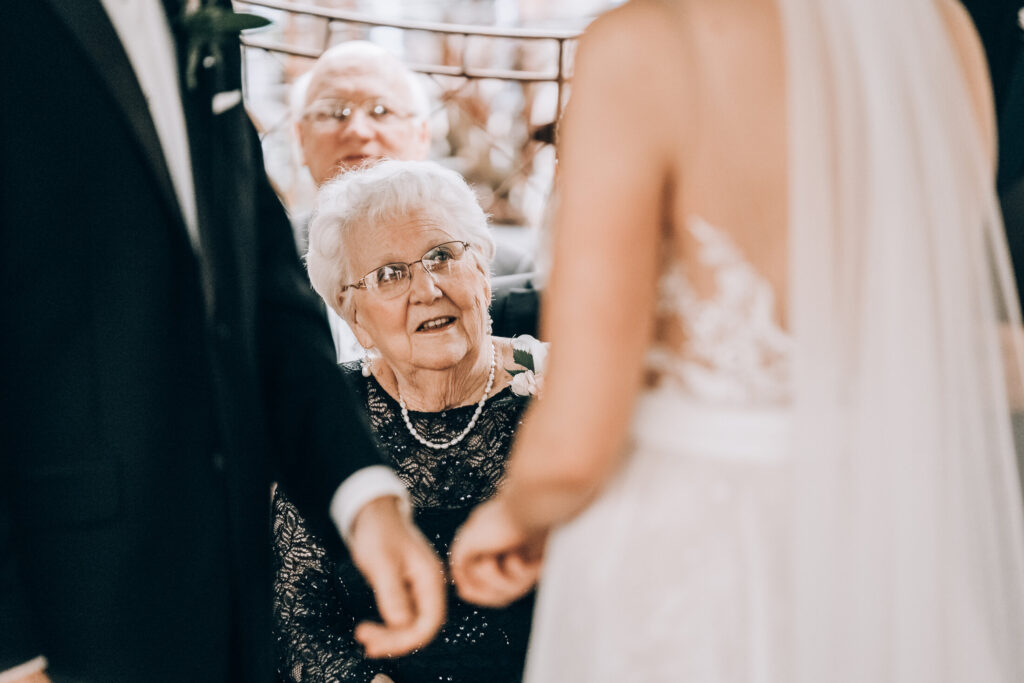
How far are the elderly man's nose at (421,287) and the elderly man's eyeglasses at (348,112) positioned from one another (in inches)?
30.5

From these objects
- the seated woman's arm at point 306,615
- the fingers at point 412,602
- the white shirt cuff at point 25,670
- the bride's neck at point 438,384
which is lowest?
the seated woman's arm at point 306,615

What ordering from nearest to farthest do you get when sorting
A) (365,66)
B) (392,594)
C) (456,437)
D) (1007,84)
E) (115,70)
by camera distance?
(115,70) → (392,594) → (1007,84) → (456,437) → (365,66)

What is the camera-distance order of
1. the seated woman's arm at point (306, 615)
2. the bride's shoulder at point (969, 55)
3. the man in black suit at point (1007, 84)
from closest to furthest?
the bride's shoulder at point (969, 55)
the man in black suit at point (1007, 84)
the seated woman's arm at point (306, 615)

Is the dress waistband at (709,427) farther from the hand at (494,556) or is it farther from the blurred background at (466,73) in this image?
the blurred background at (466,73)

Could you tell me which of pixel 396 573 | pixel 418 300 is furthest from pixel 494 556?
pixel 418 300

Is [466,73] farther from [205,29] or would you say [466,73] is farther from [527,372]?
[205,29]

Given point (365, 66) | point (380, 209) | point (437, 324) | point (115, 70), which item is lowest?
point (437, 324)

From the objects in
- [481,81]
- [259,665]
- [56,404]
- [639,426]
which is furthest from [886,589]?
[481,81]

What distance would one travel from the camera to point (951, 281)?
0.97 meters

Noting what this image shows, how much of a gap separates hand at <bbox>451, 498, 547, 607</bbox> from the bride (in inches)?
4.3

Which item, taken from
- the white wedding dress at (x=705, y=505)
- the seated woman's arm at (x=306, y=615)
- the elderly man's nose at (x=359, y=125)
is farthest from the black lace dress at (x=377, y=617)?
the elderly man's nose at (x=359, y=125)

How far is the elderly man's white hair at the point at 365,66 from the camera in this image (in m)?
2.37

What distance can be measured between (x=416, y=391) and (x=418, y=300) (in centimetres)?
22

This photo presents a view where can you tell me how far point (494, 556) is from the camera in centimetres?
116
